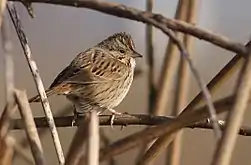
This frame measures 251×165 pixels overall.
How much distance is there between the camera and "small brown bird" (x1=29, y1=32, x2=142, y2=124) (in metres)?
2.75

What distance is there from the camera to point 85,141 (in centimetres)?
112

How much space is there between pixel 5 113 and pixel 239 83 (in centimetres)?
44

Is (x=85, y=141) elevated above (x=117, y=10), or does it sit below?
below

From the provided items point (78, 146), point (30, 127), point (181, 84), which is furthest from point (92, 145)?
point (181, 84)

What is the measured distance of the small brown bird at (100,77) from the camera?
275 cm

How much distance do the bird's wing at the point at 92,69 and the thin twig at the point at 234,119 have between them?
1.75 meters

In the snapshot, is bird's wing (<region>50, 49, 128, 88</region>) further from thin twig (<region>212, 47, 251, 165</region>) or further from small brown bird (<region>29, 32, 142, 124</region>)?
thin twig (<region>212, 47, 251, 165</region>)

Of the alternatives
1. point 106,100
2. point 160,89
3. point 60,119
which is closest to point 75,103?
point 106,100

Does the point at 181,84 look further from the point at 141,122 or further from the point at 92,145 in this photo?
the point at 92,145

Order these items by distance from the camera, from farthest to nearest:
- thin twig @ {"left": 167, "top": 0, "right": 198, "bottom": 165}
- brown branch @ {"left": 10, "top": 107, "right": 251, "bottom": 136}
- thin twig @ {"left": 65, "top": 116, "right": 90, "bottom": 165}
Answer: thin twig @ {"left": 167, "top": 0, "right": 198, "bottom": 165}, brown branch @ {"left": 10, "top": 107, "right": 251, "bottom": 136}, thin twig @ {"left": 65, "top": 116, "right": 90, "bottom": 165}

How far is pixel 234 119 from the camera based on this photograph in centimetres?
98

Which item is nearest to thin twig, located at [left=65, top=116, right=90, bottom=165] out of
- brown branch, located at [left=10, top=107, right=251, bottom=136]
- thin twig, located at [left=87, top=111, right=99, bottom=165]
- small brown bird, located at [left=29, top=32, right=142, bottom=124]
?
thin twig, located at [left=87, top=111, right=99, bottom=165]

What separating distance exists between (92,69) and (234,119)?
208cm

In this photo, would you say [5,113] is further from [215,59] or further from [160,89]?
[215,59]
